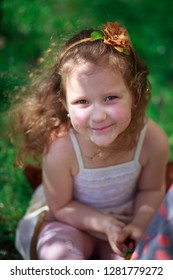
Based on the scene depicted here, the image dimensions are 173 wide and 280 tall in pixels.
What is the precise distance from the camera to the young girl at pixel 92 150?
1666 millimetres

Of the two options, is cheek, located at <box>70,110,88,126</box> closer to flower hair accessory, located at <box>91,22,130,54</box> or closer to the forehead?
the forehead

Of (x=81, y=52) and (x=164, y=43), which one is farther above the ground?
(x=81, y=52)

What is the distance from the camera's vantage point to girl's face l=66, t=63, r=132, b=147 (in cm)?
164

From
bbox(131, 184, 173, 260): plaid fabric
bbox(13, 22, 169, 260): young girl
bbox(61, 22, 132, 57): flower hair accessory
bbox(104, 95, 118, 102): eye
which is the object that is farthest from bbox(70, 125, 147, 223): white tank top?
bbox(131, 184, 173, 260): plaid fabric

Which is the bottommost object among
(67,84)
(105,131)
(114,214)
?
(114,214)

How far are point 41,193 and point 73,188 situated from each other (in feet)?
0.84

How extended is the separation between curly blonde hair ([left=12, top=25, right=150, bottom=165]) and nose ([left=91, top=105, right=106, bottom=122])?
136 millimetres

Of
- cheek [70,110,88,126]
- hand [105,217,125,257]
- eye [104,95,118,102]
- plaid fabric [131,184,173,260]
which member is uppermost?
eye [104,95,118,102]

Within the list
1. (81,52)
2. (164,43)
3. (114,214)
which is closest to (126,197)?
(114,214)

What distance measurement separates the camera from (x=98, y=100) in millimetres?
1655

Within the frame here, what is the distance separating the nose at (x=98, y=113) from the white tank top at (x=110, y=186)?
30 centimetres

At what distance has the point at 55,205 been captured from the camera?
2070mm

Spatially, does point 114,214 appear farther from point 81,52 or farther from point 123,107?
point 81,52

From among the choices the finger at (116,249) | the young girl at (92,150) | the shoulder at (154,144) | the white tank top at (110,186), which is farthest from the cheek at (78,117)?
the finger at (116,249)
